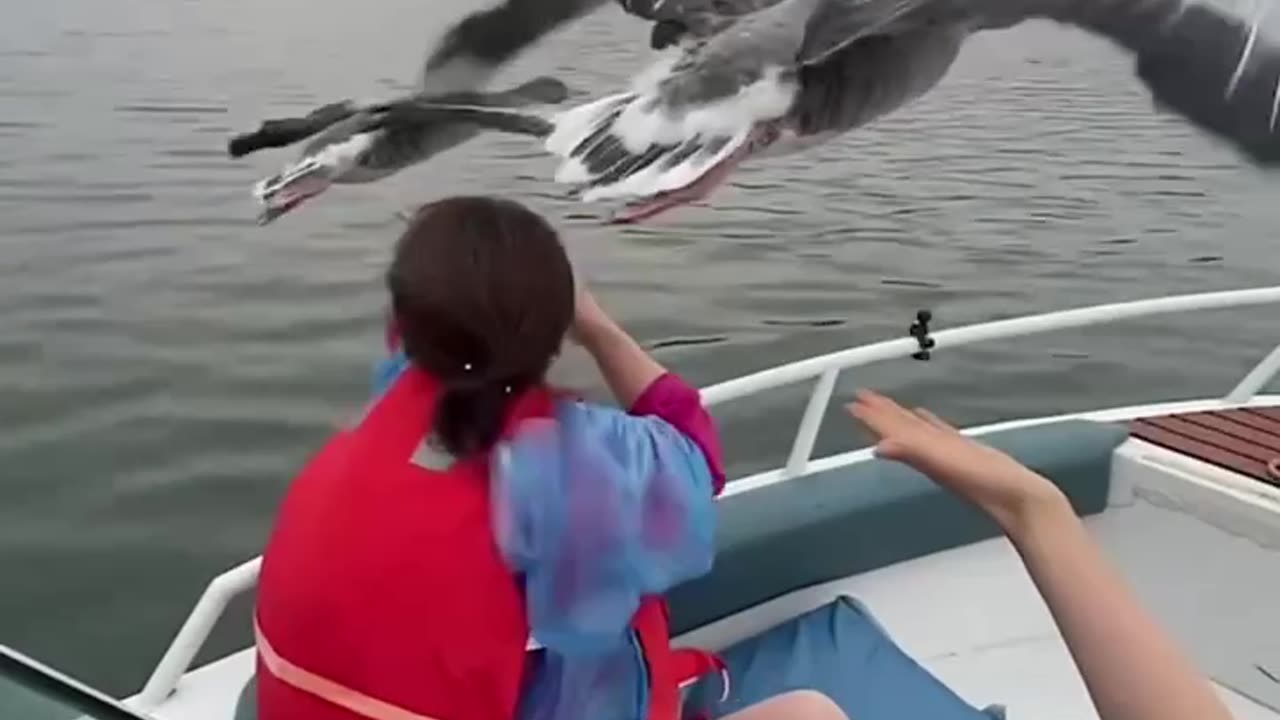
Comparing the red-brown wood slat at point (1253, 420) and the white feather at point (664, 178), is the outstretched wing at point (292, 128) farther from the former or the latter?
the red-brown wood slat at point (1253, 420)

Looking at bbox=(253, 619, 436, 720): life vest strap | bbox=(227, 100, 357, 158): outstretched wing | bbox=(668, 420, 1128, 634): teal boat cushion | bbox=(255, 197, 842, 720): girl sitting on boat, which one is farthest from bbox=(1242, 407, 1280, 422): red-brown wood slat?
bbox=(227, 100, 357, 158): outstretched wing

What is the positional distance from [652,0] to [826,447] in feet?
3.02

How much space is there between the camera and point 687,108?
270 centimetres

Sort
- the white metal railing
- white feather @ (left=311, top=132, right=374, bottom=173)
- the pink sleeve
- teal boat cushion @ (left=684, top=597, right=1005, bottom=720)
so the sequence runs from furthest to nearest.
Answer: white feather @ (left=311, top=132, right=374, bottom=173)
teal boat cushion @ (left=684, top=597, right=1005, bottom=720)
the white metal railing
the pink sleeve

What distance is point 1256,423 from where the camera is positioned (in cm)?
161

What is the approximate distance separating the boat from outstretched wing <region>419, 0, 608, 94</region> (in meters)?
1.32

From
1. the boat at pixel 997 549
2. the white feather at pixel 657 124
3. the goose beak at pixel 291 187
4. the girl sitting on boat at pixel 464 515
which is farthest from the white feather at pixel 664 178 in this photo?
the girl sitting on boat at pixel 464 515

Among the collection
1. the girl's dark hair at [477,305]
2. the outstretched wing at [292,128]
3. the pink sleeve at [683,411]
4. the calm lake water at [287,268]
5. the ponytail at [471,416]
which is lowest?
the calm lake water at [287,268]

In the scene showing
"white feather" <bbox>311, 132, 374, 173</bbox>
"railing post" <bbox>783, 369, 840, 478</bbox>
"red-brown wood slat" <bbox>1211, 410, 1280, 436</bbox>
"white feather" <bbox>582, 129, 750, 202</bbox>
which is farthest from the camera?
"white feather" <bbox>582, 129, 750, 202</bbox>

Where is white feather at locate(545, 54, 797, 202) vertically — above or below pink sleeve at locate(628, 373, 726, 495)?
below

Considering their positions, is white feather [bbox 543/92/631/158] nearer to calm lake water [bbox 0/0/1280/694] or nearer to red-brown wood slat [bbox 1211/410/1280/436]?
calm lake water [bbox 0/0/1280/694]

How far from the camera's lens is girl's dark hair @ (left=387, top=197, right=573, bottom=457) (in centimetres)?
75

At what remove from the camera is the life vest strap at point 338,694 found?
30.6 inches

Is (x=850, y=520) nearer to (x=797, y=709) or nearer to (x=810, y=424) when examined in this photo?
(x=810, y=424)
